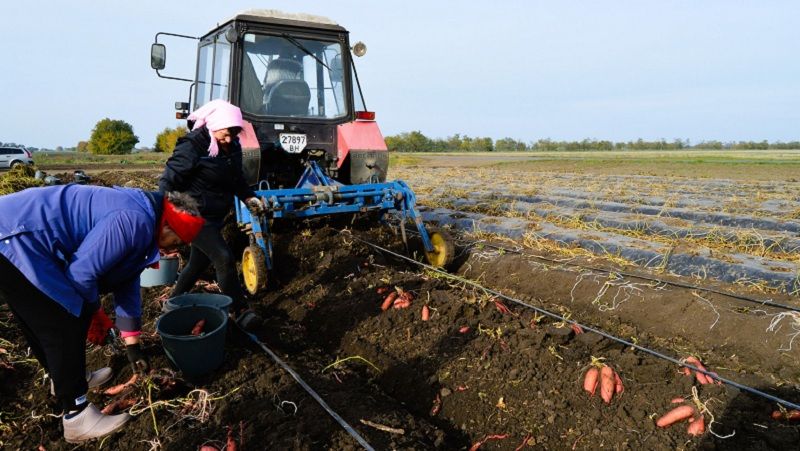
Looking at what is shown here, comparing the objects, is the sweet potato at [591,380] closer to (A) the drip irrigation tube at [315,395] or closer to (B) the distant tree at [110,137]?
(A) the drip irrigation tube at [315,395]

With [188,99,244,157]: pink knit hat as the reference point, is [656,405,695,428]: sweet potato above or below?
below

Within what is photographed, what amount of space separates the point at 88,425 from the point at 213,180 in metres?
2.09

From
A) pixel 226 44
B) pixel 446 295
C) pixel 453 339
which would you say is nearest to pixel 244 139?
pixel 226 44

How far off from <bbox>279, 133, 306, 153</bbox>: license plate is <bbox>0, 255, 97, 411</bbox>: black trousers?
389 centimetres

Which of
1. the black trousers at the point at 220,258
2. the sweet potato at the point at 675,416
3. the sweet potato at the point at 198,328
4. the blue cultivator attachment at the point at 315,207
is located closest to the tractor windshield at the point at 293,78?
the blue cultivator attachment at the point at 315,207

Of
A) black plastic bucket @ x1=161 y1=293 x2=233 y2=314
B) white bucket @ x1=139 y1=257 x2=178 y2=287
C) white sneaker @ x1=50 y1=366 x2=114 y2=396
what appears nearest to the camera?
white sneaker @ x1=50 y1=366 x2=114 y2=396

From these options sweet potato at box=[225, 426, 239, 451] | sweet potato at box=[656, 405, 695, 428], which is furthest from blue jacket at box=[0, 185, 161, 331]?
sweet potato at box=[656, 405, 695, 428]

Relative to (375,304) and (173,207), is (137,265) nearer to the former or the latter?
(173,207)

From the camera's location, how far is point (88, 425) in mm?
2848

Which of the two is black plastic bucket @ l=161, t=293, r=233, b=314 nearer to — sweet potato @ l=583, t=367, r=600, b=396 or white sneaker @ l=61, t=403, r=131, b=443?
white sneaker @ l=61, t=403, r=131, b=443

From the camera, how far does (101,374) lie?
135 inches

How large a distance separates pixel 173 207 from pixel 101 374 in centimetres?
151

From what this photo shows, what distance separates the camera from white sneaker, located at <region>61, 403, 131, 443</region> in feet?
9.30

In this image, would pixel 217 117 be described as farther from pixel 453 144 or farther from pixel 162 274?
pixel 453 144
